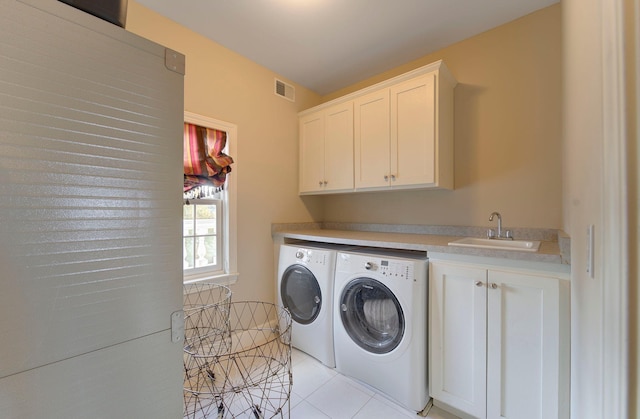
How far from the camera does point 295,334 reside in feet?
7.52

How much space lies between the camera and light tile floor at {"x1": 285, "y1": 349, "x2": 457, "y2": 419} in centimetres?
160

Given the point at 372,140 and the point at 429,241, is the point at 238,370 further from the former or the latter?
the point at 372,140

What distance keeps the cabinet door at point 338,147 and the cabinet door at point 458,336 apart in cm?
123

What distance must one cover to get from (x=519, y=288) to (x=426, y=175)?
0.98 metres

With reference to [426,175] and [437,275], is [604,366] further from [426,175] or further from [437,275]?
[426,175]

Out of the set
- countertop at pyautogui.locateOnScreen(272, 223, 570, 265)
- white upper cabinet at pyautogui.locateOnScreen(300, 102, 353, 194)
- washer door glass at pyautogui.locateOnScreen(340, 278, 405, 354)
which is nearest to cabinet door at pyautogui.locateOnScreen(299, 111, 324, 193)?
white upper cabinet at pyautogui.locateOnScreen(300, 102, 353, 194)

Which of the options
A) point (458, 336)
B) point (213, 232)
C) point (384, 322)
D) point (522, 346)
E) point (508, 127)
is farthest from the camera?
point (213, 232)

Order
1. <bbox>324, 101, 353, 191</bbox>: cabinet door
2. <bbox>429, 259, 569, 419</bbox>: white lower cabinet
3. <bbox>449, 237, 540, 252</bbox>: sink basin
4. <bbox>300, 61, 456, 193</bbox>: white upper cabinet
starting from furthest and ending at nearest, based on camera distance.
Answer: <bbox>324, 101, 353, 191</bbox>: cabinet door
<bbox>300, 61, 456, 193</bbox>: white upper cabinet
<bbox>449, 237, 540, 252</bbox>: sink basin
<bbox>429, 259, 569, 419</bbox>: white lower cabinet

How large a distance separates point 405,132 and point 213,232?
6.07ft

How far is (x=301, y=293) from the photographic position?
89.7 inches

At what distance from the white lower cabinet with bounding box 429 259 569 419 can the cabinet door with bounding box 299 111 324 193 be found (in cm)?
154

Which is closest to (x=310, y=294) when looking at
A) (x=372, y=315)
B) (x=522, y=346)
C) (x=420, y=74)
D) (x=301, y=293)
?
(x=301, y=293)

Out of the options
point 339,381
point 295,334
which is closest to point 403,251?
point 339,381

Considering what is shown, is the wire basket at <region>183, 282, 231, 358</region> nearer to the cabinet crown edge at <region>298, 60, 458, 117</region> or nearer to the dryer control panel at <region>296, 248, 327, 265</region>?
the dryer control panel at <region>296, 248, 327, 265</region>
